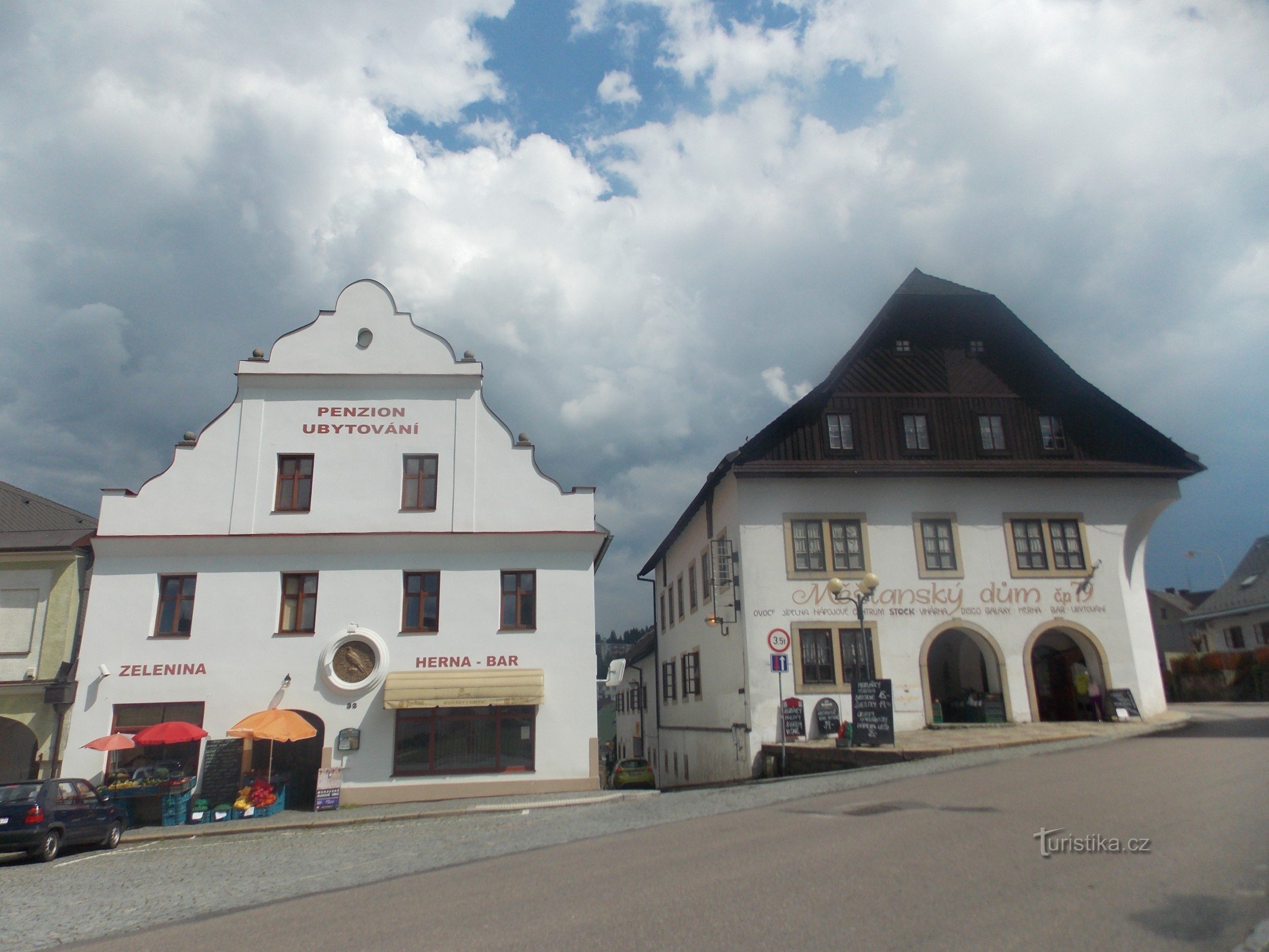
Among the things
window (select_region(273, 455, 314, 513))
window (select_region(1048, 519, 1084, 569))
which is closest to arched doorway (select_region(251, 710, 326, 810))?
window (select_region(273, 455, 314, 513))

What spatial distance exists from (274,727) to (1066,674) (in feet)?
76.7

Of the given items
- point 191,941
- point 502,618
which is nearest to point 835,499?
point 502,618

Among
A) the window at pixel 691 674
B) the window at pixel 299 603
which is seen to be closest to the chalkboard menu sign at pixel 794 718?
the window at pixel 691 674

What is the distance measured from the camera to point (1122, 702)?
2394cm

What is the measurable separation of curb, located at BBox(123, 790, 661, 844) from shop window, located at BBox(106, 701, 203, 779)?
1.98 metres

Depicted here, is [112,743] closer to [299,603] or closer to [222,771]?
[222,771]

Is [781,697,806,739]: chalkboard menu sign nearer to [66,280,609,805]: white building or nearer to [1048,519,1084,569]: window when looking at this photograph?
[66,280,609,805]: white building

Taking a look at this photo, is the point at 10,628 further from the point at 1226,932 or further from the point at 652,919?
the point at 1226,932

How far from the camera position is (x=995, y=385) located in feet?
89.8

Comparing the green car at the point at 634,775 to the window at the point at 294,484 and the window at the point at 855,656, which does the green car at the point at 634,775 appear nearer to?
the window at the point at 855,656

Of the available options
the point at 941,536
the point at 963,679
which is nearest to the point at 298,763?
the point at 941,536

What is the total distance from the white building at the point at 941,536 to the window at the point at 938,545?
6 centimetres

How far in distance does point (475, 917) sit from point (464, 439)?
17082mm

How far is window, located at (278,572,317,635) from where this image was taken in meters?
21.6
